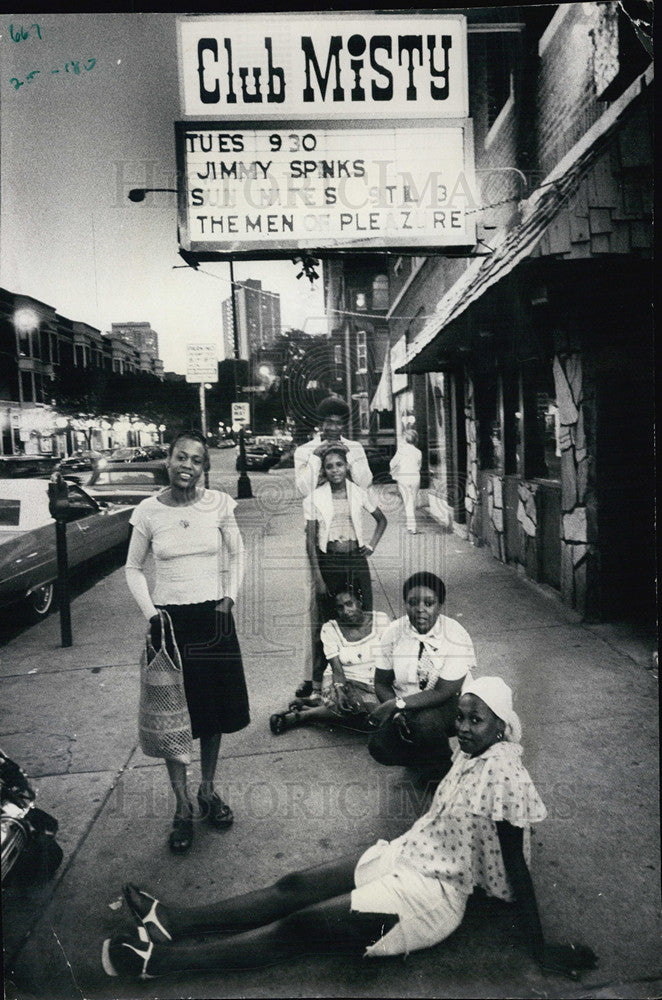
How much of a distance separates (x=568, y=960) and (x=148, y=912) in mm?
1471

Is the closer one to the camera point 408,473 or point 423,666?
point 423,666

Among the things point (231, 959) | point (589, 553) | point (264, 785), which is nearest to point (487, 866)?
point (231, 959)

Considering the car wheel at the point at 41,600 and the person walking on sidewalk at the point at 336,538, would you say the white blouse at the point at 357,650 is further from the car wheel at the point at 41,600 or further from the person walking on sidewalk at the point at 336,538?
the car wheel at the point at 41,600

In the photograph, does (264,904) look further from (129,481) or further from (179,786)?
(129,481)

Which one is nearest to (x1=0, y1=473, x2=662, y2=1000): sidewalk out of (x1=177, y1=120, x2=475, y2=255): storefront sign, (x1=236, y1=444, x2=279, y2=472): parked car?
(x1=236, y1=444, x2=279, y2=472): parked car

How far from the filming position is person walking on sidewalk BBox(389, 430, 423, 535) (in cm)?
420

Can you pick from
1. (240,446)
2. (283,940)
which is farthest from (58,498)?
(283,940)

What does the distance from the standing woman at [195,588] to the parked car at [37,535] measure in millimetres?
1190

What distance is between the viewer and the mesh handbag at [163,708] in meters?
3.00

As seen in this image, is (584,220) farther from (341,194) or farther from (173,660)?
(173,660)

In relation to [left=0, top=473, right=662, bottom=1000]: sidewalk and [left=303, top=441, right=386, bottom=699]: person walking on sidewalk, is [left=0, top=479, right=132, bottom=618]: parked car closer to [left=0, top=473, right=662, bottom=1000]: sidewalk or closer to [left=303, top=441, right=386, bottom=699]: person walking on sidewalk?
[left=0, top=473, right=662, bottom=1000]: sidewalk

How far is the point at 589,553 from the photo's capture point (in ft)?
17.0

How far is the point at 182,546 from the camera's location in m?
3.09

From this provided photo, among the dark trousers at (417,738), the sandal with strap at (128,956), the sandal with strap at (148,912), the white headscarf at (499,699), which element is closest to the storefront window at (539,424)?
the dark trousers at (417,738)
